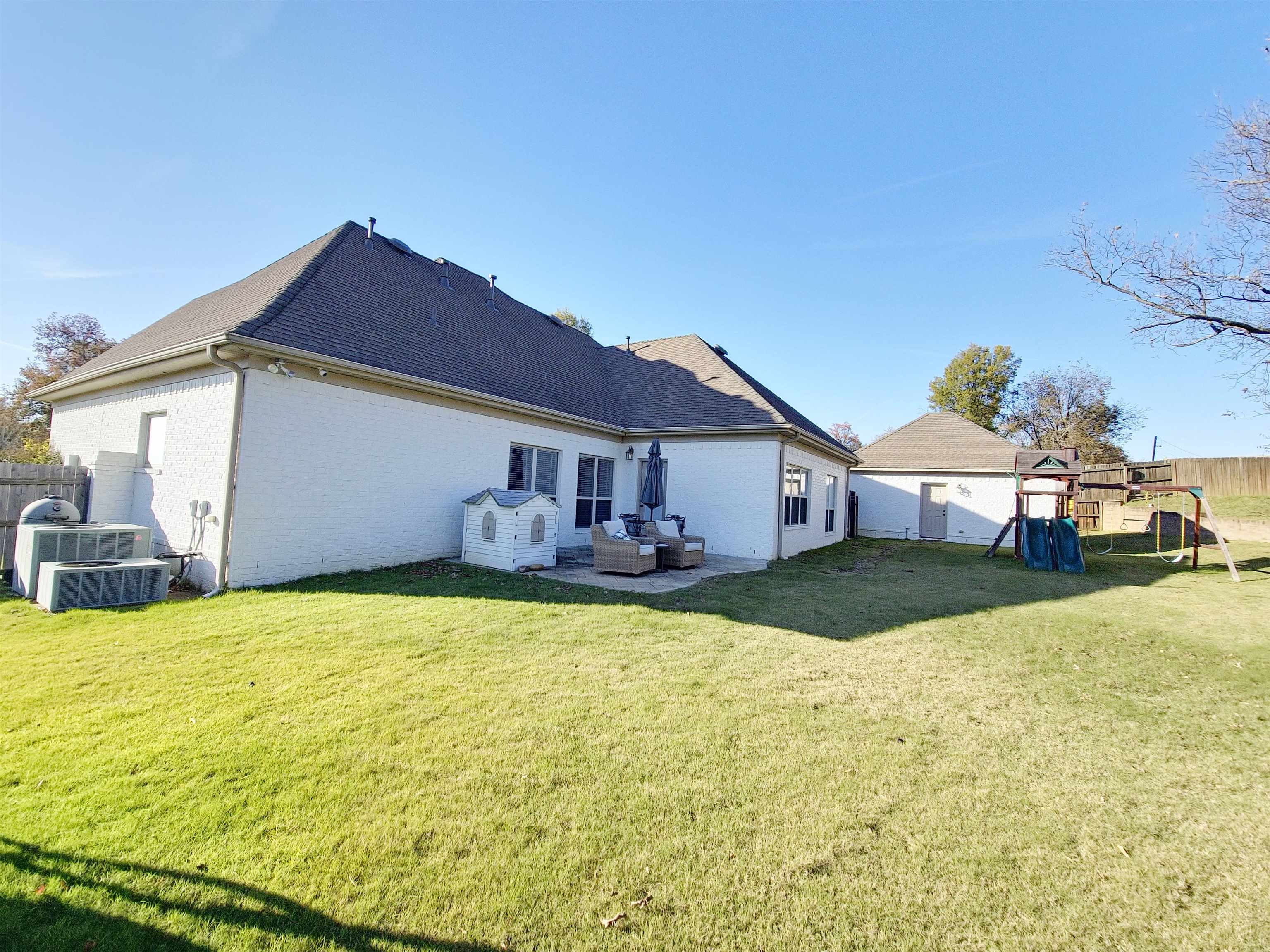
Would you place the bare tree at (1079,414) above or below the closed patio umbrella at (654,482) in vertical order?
above

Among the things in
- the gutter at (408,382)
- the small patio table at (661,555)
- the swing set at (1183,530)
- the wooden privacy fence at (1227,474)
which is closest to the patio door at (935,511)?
the swing set at (1183,530)

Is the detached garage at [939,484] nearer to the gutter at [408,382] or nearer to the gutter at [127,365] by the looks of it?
the gutter at [408,382]

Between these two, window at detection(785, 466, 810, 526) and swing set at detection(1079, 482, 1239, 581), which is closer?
swing set at detection(1079, 482, 1239, 581)

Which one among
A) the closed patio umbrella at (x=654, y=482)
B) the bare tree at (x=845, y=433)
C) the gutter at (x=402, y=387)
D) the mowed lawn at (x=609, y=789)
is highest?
the bare tree at (x=845, y=433)

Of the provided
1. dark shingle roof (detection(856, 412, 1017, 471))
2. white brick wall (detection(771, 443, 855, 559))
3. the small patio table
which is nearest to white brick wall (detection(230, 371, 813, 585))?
white brick wall (detection(771, 443, 855, 559))

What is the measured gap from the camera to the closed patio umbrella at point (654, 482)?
12.3 metres

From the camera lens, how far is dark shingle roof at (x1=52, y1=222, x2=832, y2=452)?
27.5 feet

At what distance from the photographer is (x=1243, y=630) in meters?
6.64

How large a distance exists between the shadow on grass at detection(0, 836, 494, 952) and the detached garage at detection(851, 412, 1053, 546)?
22348 mm

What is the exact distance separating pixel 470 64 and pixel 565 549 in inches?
389

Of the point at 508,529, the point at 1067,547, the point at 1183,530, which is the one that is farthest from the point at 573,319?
the point at 1183,530

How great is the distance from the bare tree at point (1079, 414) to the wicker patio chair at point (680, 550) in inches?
1395

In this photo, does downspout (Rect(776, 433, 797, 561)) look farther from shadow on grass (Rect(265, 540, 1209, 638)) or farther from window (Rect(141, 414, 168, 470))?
window (Rect(141, 414, 168, 470))

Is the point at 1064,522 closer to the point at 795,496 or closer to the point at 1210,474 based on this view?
the point at 795,496
